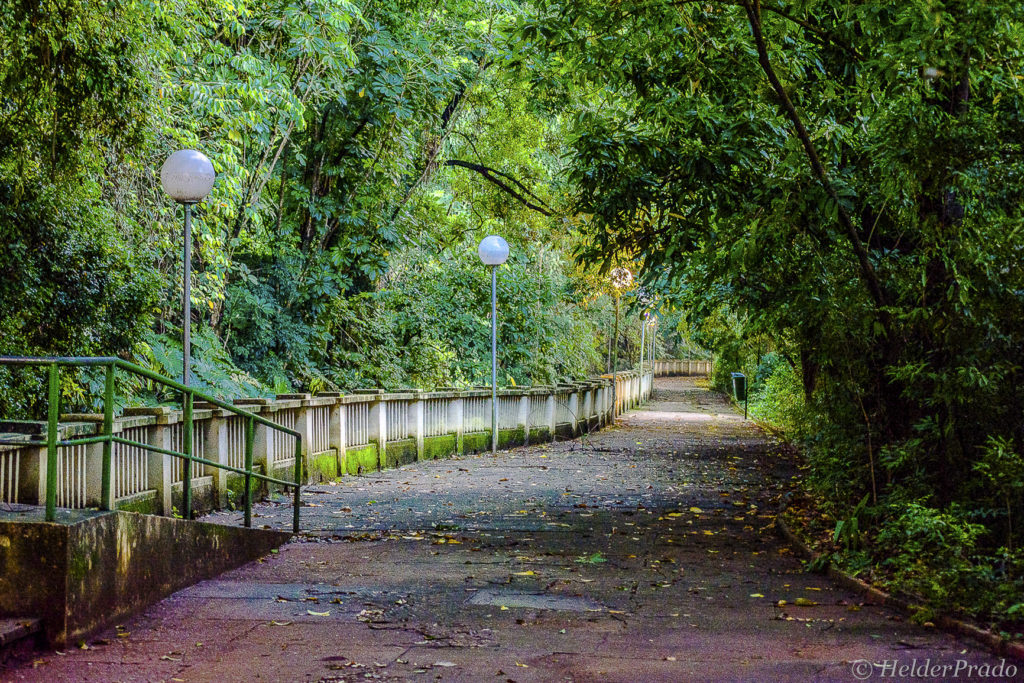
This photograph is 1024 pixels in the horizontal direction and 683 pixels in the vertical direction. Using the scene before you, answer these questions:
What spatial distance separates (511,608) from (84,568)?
107 inches

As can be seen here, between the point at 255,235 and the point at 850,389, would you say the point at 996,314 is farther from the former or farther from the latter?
the point at 255,235

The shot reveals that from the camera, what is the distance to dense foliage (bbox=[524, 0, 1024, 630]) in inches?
298

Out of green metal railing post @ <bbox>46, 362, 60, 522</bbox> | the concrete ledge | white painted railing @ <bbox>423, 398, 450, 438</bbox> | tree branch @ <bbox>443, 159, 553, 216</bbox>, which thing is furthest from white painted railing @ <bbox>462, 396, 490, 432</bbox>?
green metal railing post @ <bbox>46, 362, 60, 522</bbox>

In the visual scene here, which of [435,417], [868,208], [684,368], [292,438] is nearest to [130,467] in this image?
[292,438]

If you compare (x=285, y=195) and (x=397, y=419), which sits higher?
(x=285, y=195)

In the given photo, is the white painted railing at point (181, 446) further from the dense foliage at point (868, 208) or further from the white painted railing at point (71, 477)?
the dense foliage at point (868, 208)

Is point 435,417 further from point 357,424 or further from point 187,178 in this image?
point 187,178

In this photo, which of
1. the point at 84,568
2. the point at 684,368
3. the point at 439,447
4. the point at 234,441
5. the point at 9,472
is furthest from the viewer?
the point at 684,368

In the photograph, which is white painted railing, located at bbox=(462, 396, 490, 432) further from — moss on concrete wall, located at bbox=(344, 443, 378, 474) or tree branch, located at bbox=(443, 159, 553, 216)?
tree branch, located at bbox=(443, 159, 553, 216)

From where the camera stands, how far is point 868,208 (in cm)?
Result: 1060

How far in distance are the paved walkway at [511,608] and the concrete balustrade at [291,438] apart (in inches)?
29.3

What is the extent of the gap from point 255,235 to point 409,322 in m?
6.11

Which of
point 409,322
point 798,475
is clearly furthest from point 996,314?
point 409,322

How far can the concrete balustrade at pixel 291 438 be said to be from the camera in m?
7.96
